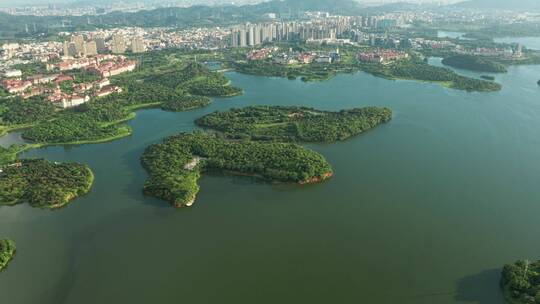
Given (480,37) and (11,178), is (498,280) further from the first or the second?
(480,37)

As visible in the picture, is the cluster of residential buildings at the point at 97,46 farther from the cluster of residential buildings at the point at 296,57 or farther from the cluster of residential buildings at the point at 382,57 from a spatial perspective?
the cluster of residential buildings at the point at 382,57

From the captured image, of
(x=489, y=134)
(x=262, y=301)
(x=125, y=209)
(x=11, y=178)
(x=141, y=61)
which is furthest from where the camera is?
(x=141, y=61)

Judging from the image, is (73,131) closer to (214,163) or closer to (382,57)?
(214,163)

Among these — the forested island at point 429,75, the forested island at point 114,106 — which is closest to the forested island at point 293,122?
the forested island at point 114,106

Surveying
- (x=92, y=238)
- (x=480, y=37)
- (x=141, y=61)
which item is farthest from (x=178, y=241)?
(x=480, y=37)

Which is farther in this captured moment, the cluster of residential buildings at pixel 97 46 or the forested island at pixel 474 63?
the cluster of residential buildings at pixel 97 46

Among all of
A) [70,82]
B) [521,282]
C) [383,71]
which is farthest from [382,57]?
[521,282]

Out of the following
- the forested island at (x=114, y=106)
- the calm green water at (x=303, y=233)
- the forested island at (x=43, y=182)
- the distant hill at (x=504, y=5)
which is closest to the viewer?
the calm green water at (x=303, y=233)
